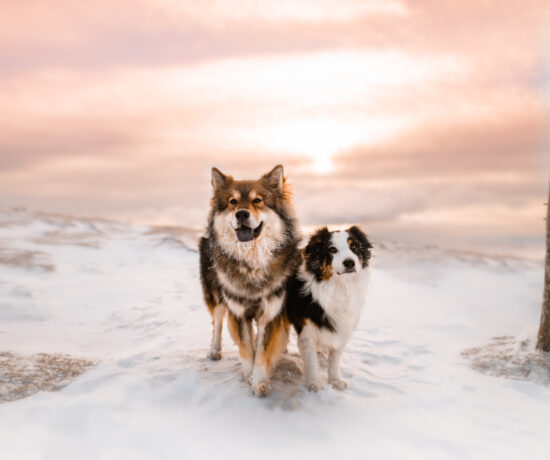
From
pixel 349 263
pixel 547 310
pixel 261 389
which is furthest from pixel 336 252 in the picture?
pixel 547 310

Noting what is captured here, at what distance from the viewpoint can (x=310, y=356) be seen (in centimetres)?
464

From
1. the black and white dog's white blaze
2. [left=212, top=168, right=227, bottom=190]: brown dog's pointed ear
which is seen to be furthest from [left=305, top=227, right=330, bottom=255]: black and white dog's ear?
[left=212, top=168, right=227, bottom=190]: brown dog's pointed ear

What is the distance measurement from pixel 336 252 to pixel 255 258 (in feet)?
2.69

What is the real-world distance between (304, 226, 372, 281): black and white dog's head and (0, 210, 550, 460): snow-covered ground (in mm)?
585

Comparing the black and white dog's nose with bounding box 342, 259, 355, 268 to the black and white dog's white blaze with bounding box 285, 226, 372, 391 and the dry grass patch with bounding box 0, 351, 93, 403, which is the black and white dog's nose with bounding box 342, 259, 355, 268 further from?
the dry grass patch with bounding box 0, 351, 93, 403

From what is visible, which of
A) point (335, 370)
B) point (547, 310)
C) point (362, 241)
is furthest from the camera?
point (547, 310)

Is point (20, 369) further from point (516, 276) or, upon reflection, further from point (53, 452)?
point (516, 276)

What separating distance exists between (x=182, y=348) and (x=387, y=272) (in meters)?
9.04

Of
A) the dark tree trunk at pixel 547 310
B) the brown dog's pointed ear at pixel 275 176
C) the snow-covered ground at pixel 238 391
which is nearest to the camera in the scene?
the snow-covered ground at pixel 238 391

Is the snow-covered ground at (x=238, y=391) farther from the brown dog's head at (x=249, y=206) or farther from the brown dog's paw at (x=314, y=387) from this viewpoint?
the brown dog's head at (x=249, y=206)

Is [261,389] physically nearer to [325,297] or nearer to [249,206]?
[325,297]

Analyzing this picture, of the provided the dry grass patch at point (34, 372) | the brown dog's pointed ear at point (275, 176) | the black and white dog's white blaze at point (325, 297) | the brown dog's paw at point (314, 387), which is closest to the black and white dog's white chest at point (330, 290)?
the black and white dog's white blaze at point (325, 297)

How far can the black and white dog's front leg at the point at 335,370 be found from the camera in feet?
15.8

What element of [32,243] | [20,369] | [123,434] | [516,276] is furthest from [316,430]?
[32,243]
